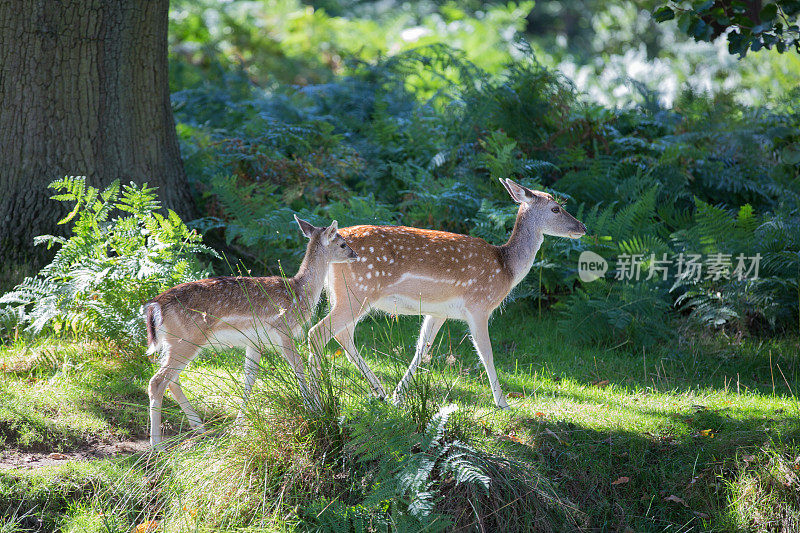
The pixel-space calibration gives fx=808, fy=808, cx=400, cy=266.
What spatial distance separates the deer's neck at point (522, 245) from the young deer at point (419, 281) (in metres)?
0.03

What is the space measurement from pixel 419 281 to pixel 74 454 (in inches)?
95.2

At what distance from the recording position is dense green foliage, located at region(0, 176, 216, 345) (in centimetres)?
567

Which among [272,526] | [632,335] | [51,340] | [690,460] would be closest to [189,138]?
[51,340]

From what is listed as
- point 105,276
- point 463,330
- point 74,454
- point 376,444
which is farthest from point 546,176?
point 74,454

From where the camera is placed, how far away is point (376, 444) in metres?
4.15

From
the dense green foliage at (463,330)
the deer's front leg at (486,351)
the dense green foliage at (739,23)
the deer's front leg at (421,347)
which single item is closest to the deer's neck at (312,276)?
the dense green foliage at (463,330)

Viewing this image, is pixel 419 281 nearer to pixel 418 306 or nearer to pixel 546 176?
pixel 418 306

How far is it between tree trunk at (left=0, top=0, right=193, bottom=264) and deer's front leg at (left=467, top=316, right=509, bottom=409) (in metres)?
3.33

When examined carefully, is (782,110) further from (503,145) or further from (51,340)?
(51,340)

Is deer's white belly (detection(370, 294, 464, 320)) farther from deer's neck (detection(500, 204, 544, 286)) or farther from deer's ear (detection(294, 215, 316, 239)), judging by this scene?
deer's ear (detection(294, 215, 316, 239))

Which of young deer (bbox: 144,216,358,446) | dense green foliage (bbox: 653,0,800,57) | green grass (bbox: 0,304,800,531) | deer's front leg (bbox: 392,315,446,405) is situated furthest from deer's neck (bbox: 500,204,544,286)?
dense green foliage (bbox: 653,0,800,57)

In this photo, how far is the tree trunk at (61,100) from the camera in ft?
21.5

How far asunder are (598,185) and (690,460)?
3657 millimetres

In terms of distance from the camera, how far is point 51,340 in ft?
19.7
